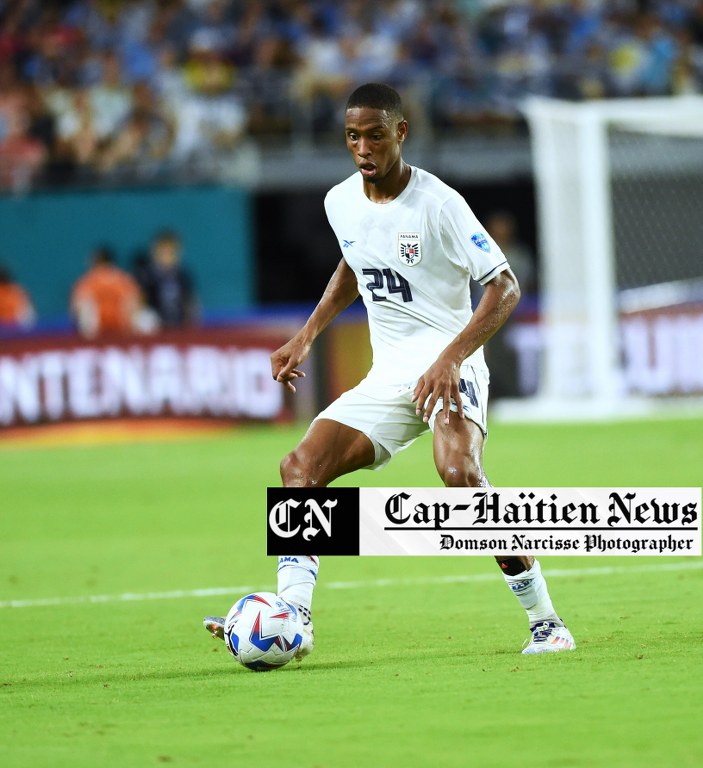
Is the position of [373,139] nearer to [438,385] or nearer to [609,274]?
[438,385]

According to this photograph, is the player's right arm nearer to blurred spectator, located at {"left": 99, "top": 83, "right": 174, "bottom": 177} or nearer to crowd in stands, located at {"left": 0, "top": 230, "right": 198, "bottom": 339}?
crowd in stands, located at {"left": 0, "top": 230, "right": 198, "bottom": 339}

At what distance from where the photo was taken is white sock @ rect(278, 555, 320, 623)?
6426mm

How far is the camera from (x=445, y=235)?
647 centimetres

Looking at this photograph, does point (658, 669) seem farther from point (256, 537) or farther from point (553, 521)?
point (256, 537)

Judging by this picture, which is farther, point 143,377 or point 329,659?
point 143,377

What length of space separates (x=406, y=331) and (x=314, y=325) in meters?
0.44

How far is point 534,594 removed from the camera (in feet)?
21.2

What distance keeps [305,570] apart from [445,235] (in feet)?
4.87

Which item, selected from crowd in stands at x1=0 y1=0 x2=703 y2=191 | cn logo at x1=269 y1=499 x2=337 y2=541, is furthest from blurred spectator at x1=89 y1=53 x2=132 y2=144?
cn logo at x1=269 y1=499 x2=337 y2=541

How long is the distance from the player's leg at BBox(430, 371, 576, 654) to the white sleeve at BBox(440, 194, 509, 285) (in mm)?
457

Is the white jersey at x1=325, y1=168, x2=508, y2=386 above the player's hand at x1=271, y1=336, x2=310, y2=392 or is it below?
above

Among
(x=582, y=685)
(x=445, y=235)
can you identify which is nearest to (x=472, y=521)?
(x=582, y=685)

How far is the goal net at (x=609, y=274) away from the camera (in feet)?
62.4

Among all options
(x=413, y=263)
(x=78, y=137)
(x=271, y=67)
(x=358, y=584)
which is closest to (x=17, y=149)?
(x=78, y=137)
